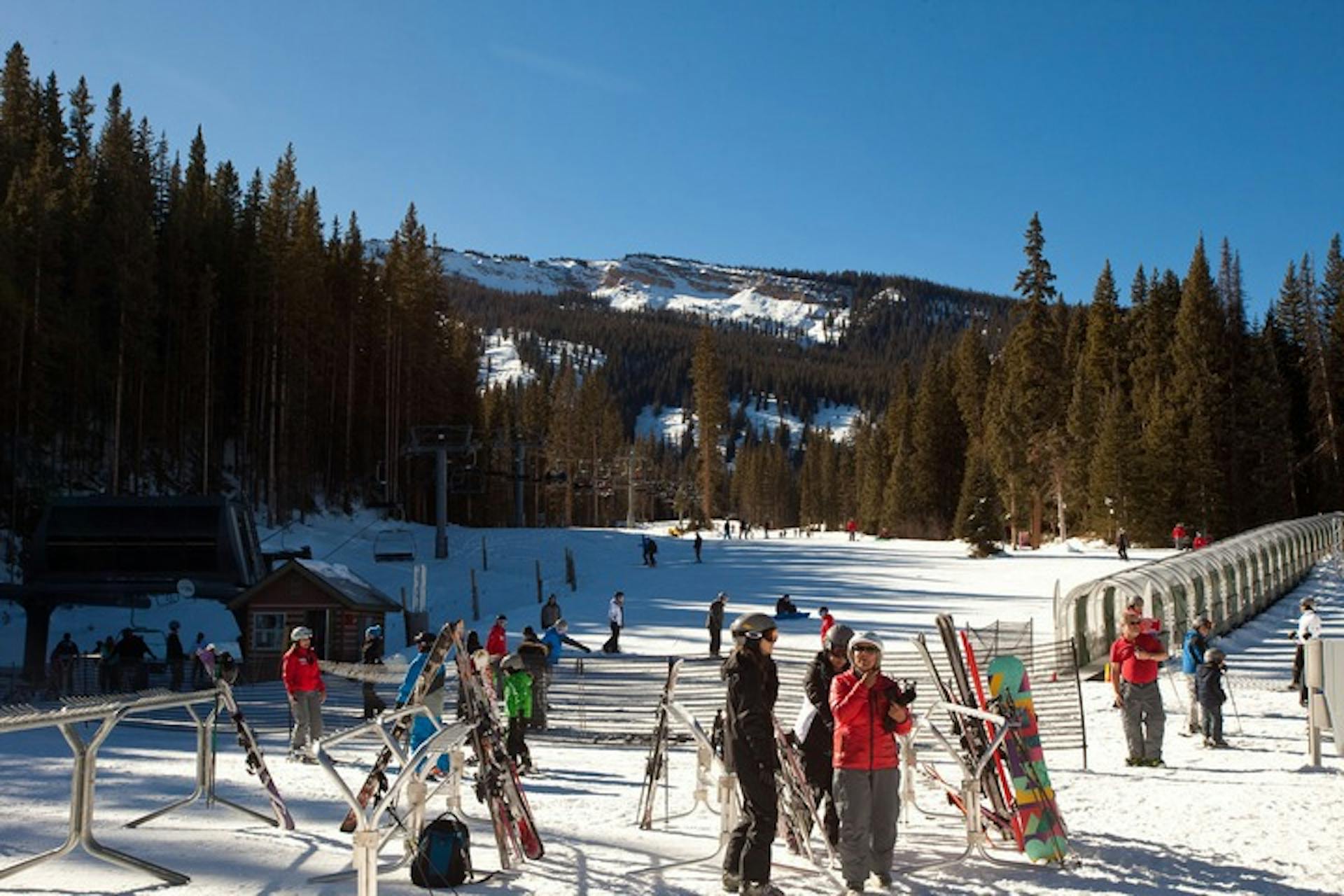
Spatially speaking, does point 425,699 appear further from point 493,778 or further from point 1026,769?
point 1026,769

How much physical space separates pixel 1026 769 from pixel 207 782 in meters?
6.74

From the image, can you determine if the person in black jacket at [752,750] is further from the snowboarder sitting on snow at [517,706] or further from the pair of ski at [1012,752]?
the snowboarder sitting on snow at [517,706]

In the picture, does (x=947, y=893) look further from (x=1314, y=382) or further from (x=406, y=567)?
(x=1314, y=382)

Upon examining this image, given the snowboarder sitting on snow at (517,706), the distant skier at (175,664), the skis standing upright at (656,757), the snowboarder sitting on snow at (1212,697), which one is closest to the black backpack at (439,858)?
the skis standing upright at (656,757)

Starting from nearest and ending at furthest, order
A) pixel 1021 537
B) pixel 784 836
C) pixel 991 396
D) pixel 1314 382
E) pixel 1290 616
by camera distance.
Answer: pixel 784 836
pixel 1290 616
pixel 1021 537
pixel 1314 382
pixel 991 396

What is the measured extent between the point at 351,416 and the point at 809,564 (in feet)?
89.1

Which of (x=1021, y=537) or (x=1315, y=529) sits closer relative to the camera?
(x=1315, y=529)

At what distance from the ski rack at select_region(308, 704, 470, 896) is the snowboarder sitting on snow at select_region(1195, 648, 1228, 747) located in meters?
8.87

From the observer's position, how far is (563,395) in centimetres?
10212

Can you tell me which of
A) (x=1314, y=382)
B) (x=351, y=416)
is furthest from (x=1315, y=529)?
(x=351, y=416)

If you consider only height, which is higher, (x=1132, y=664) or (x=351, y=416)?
(x=351, y=416)

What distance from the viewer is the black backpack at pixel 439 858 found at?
266 inches

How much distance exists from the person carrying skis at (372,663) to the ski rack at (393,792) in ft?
22.0

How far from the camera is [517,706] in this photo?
11.8m
